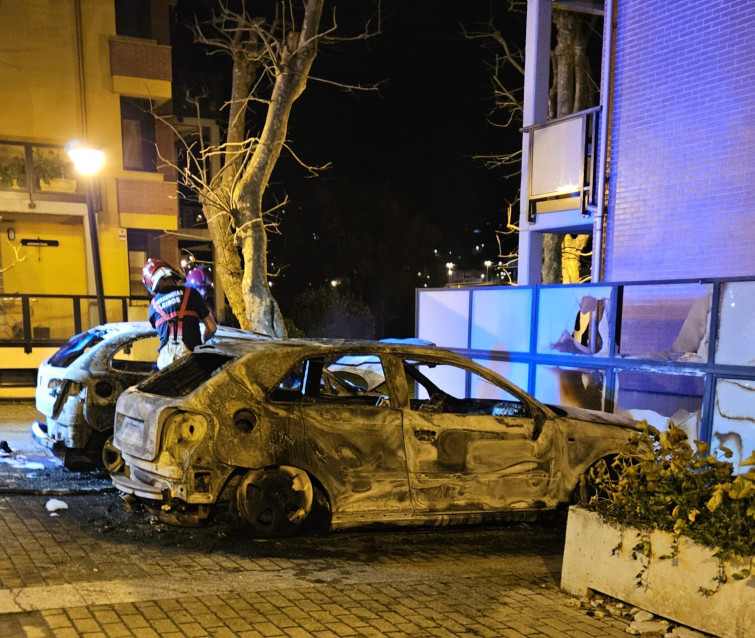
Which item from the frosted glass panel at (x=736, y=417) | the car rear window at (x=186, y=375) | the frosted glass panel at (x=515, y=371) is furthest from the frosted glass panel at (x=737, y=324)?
the car rear window at (x=186, y=375)

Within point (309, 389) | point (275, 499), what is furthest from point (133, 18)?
point (275, 499)

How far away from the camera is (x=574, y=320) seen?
29.2ft

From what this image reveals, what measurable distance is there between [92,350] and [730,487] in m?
6.09

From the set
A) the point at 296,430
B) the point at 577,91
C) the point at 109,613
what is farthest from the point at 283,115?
the point at 109,613

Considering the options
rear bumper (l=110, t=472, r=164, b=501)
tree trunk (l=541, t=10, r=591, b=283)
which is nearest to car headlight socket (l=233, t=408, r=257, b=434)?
rear bumper (l=110, t=472, r=164, b=501)

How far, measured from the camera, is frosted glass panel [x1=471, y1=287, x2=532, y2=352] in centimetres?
971

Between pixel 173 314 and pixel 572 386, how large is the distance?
16.8 ft

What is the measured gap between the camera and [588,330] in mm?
8711

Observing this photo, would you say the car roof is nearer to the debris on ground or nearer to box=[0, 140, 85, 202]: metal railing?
the debris on ground

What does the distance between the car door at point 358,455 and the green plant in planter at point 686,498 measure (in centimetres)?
154

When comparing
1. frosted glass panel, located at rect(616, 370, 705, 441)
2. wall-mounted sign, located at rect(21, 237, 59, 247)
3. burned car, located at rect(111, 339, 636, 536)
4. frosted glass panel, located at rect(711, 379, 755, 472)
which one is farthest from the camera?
wall-mounted sign, located at rect(21, 237, 59, 247)

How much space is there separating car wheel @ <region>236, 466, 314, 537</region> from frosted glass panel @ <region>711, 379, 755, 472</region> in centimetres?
452

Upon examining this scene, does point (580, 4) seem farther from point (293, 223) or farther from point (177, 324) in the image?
point (293, 223)

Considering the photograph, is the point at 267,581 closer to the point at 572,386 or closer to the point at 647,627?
the point at 647,627
